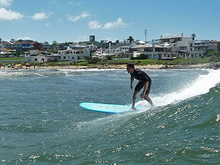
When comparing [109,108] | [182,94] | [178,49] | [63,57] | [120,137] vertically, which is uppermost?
[178,49]

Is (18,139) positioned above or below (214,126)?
below

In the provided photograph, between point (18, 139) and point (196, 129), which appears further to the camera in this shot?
point (18, 139)

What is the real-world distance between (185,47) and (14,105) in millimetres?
84476

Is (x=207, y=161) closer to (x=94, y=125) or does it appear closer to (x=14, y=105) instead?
(x=94, y=125)

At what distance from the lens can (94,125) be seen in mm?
9727

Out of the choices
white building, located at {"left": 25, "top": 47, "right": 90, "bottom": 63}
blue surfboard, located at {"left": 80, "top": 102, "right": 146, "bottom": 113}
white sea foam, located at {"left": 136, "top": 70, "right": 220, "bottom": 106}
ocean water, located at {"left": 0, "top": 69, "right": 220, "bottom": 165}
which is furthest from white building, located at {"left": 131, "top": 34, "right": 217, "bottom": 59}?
ocean water, located at {"left": 0, "top": 69, "right": 220, "bottom": 165}

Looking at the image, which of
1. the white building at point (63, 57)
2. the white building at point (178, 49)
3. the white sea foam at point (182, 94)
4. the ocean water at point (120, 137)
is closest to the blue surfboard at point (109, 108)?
the ocean water at point (120, 137)

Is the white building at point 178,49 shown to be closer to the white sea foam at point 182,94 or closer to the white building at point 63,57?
the white building at point 63,57

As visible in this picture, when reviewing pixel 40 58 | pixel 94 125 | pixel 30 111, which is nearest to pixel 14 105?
pixel 30 111

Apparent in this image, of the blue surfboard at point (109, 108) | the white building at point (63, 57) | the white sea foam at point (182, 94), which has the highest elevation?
the white building at point (63, 57)

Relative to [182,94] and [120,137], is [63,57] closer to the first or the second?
[182,94]

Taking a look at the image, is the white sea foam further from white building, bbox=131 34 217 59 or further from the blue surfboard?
white building, bbox=131 34 217 59

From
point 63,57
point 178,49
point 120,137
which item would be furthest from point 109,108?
point 178,49

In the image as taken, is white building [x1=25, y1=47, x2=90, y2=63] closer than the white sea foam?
No
